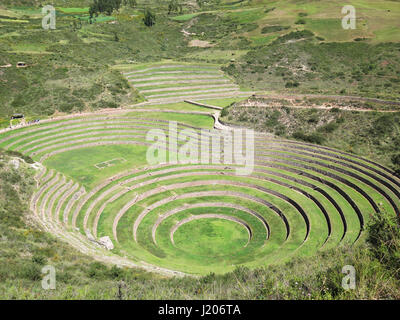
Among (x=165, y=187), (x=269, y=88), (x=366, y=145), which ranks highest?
(x=269, y=88)

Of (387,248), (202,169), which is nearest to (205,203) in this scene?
(202,169)

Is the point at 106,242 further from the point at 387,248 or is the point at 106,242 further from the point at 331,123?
the point at 331,123

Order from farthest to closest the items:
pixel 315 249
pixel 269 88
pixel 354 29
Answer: pixel 354 29 → pixel 269 88 → pixel 315 249

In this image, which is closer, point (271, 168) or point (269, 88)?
point (271, 168)

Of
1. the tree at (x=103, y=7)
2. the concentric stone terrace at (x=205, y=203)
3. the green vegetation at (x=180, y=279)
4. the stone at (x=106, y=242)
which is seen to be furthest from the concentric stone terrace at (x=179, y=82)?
the tree at (x=103, y=7)

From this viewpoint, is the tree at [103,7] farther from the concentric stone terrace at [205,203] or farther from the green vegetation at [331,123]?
the concentric stone terrace at [205,203]

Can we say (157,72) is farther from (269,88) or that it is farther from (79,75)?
(269,88)

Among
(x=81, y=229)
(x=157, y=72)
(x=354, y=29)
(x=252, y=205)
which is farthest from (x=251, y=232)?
(x=354, y=29)

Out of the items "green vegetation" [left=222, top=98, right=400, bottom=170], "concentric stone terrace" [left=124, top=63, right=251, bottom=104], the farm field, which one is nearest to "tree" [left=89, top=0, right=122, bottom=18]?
the farm field

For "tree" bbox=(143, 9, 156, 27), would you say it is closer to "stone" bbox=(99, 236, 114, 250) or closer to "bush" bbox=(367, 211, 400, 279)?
"stone" bbox=(99, 236, 114, 250)
